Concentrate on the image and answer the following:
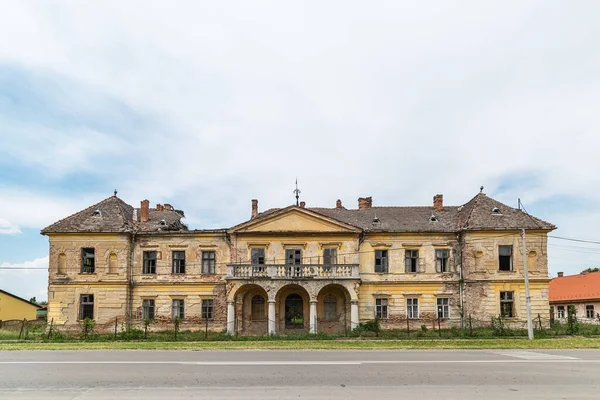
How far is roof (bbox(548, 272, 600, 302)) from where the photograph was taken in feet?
144

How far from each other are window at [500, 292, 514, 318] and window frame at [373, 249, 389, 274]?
270 inches

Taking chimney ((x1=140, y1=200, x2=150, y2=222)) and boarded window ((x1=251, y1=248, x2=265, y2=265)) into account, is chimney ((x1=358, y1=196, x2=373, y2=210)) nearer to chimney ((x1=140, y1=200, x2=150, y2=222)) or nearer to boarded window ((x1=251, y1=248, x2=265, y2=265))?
boarded window ((x1=251, y1=248, x2=265, y2=265))

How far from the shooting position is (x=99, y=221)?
1276 inches

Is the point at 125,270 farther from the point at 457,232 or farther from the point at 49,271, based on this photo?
the point at 457,232

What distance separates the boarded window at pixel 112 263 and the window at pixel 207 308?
571 centimetres

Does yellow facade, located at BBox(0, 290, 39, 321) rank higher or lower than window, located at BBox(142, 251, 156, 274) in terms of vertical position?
lower

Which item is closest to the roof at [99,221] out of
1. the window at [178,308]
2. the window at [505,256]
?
the window at [178,308]

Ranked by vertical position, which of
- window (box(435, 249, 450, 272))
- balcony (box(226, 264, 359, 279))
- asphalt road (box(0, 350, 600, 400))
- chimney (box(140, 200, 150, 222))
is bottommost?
asphalt road (box(0, 350, 600, 400))

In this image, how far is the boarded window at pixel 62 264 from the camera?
31.6m

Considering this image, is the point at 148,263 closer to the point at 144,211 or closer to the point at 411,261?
the point at 144,211

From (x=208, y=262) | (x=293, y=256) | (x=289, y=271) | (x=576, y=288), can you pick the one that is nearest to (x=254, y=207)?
(x=208, y=262)

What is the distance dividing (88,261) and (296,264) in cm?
1268

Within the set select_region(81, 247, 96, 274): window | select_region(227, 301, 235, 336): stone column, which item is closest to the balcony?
select_region(227, 301, 235, 336): stone column

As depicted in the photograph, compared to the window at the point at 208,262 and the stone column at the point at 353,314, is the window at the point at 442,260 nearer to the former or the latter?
the stone column at the point at 353,314
